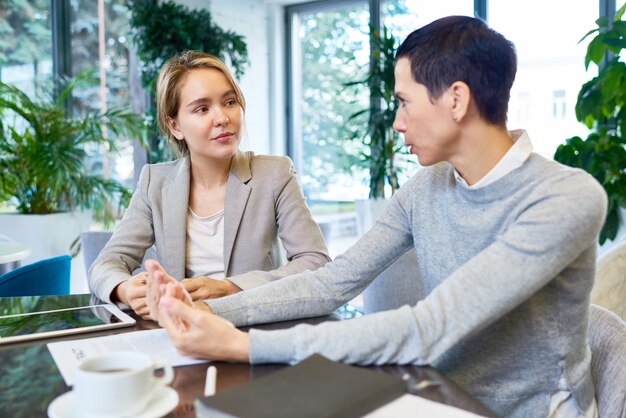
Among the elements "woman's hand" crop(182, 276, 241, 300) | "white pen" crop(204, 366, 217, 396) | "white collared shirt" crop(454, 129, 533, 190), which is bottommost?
"white pen" crop(204, 366, 217, 396)

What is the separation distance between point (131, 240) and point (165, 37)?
11.8ft

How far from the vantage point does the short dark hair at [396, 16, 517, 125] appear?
119 cm

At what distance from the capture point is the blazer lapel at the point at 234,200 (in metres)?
1.84

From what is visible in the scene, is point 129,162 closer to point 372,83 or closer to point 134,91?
point 134,91

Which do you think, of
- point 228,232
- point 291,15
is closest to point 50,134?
point 228,232

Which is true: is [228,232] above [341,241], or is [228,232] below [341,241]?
above

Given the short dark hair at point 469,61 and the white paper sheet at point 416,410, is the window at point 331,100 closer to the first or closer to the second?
the short dark hair at point 469,61

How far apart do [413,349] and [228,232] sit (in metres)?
0.96

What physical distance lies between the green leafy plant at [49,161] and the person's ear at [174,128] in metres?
2.12

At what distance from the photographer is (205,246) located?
1.88m

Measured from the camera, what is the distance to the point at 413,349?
3.25 ft

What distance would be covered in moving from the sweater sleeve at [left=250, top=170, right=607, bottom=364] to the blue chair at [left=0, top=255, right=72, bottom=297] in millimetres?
1333

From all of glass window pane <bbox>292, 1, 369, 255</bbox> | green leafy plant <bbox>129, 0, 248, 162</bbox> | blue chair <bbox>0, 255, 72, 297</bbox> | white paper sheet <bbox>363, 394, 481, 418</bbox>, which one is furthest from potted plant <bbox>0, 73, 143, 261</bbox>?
white paper sheet <bbox>363, 394, 481, 418</bbox>

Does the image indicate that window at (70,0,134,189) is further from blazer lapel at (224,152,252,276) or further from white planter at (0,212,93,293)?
blazer lapel at (224,152,252,276)
